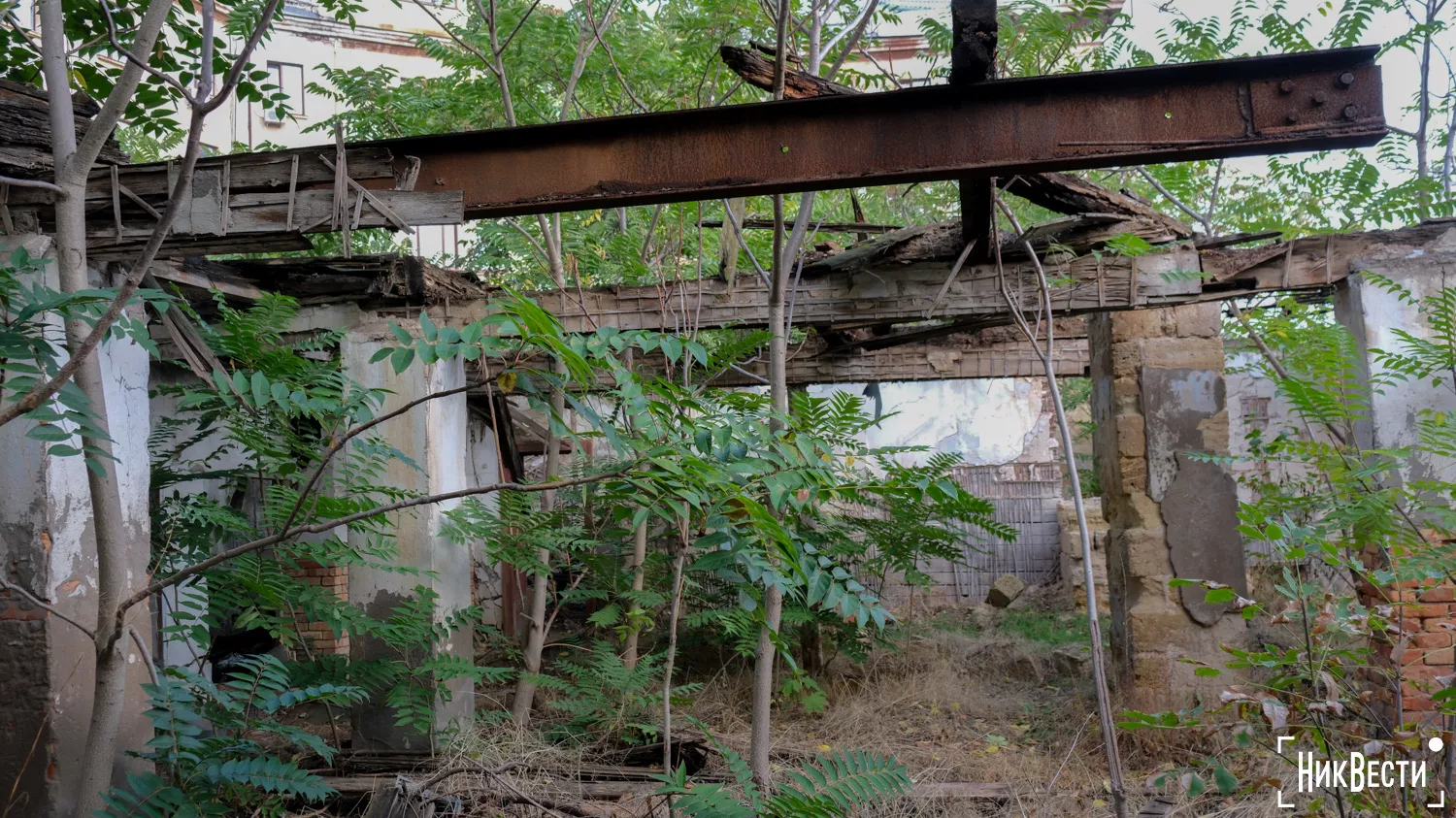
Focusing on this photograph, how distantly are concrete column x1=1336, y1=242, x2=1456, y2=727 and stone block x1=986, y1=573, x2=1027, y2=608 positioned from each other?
256 inches

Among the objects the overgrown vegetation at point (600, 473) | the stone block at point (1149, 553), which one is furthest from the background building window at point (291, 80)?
the stone block at point (1149, 553)

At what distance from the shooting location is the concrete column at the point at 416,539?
615 centimetres

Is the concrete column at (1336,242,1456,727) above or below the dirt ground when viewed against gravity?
above

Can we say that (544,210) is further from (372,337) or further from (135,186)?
(372,337)

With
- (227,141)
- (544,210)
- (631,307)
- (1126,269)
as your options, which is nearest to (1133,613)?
(1126,269)

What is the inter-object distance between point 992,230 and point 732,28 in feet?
10.6

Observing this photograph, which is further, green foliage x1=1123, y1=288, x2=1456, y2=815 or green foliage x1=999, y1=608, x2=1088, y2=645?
green foliage x1=999, y1=608, x2=1088, y2=645

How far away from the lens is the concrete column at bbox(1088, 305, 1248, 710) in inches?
268

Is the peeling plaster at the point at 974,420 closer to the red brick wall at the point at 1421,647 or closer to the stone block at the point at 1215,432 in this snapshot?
the stone block at the point at 1215,432

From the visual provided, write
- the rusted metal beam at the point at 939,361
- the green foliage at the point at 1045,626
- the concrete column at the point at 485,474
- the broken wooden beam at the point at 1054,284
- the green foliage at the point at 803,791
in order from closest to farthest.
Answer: the green foliage at the point at 803,791
the broken wooden beam at the point at 1054,284
the rusted metal beam at the point at 939,361
the green foliage at the point at 1045,626
the concrete column at the point at 485,474

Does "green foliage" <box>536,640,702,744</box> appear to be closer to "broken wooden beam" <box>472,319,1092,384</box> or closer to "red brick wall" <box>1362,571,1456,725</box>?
"broken wooden beam" <box>472,319,1092,384</box>

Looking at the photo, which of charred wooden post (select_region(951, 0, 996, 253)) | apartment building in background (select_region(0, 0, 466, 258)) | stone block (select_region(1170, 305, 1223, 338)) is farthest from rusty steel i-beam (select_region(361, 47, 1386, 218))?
apartment building in background (select_region(0, 0, 466, 258))

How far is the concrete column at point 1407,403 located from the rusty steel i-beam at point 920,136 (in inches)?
107

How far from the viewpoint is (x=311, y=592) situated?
529 centimetres
